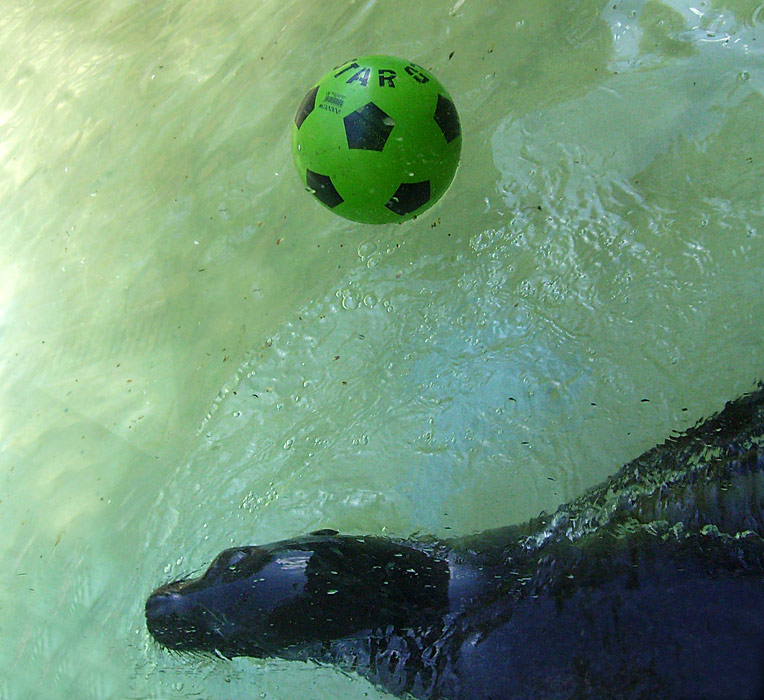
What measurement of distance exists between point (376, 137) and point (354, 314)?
856 millimetres

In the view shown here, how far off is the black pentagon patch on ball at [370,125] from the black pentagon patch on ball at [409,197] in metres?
0.15

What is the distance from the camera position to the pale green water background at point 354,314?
224 cm

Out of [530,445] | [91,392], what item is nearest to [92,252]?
[91,392]

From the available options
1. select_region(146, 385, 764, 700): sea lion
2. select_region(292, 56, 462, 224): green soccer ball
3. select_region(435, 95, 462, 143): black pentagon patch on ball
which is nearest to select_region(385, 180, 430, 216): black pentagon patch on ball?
select_region(292, 56, 462, 224): green soccer ball

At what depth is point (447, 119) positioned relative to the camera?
1.94m

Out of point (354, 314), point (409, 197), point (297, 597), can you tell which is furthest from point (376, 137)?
point (297, 597)

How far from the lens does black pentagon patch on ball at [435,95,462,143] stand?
191 cm

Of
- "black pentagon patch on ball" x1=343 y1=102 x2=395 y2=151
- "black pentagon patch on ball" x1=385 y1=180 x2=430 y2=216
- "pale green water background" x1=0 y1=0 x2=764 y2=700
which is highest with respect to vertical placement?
"black pentagon patch on ball" x1=343 y1=102 x2=395 y2=151

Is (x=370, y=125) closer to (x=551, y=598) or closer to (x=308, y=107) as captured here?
(x=308, y=107)

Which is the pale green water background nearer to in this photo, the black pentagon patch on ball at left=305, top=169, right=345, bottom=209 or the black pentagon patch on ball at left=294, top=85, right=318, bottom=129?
the black pentagon patch on ball at left=305, top=169, right=345, bottom=209

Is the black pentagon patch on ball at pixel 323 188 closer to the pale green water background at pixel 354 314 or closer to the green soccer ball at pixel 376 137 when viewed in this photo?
the green soccer ball at pixel 376 137

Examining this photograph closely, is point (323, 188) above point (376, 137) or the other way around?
the other way around

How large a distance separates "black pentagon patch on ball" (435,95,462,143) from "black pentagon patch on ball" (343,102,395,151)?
160mm

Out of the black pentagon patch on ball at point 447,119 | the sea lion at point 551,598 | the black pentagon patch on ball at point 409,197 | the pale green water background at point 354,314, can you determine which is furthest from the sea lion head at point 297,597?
the black pentagon patch on ball at point 447,119
